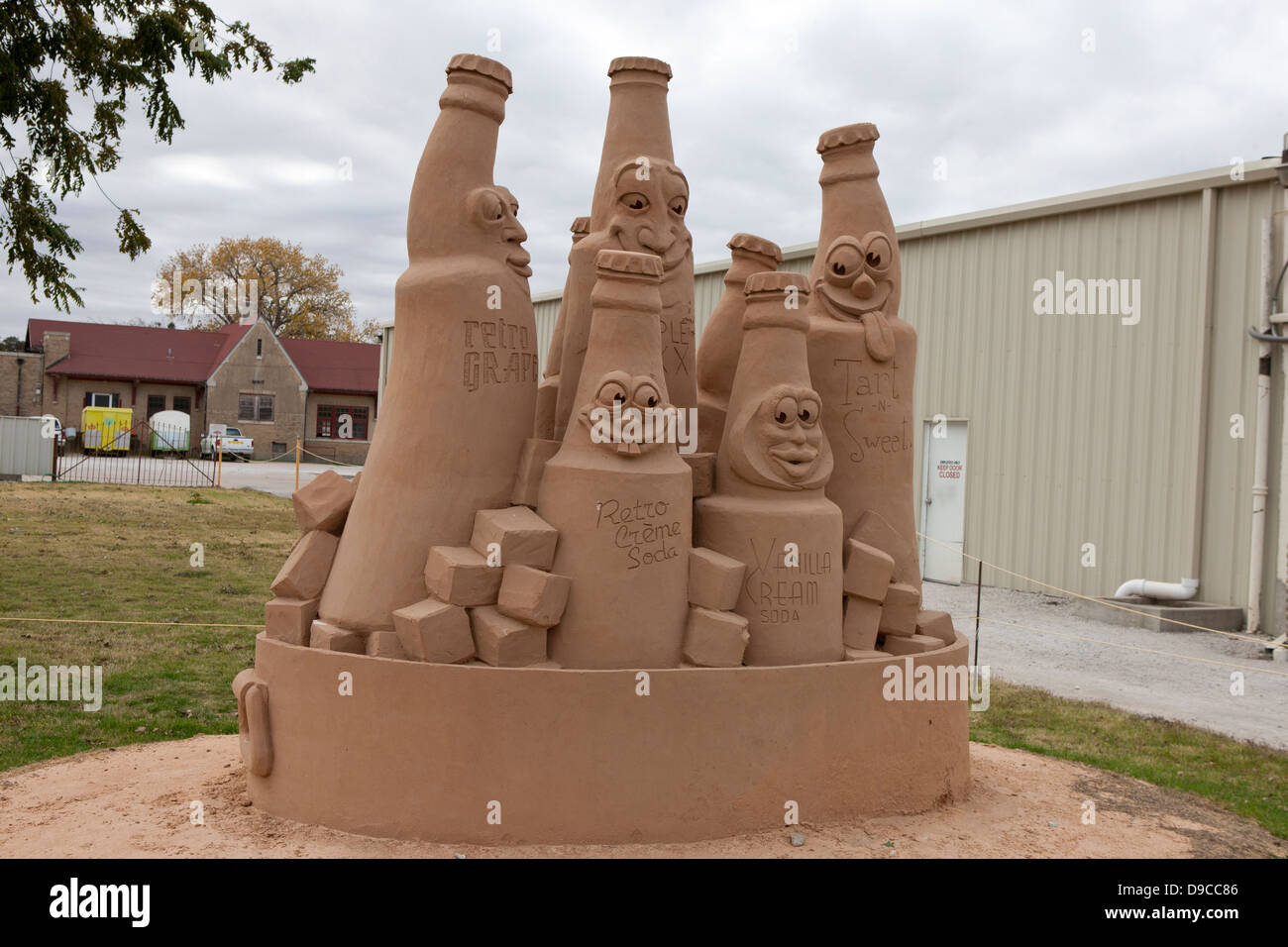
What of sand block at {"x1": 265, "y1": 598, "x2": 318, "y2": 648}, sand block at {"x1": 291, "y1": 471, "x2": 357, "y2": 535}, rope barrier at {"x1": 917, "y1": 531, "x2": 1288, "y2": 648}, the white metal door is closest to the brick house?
the white metal door

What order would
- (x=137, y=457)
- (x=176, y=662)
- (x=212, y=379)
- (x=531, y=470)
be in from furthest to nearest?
(x=212, y=379), (x=137, y=457), (x=176, y=662), (x=531, y=470)

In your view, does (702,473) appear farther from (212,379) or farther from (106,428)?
(212,379)

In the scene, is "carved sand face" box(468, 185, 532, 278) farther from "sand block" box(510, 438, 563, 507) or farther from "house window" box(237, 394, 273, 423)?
"house window" box(237, 394, 273, 423)

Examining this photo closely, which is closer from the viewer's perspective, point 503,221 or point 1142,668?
point 503,221

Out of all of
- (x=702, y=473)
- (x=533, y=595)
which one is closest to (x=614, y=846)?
(x=533, y=595)

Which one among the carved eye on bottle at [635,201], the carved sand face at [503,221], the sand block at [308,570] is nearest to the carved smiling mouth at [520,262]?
the carved sand face at [503,221]

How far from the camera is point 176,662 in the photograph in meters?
9.34

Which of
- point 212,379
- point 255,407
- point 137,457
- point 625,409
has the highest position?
point 212,379

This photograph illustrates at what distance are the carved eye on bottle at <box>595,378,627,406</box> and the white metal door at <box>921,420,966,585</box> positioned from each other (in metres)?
11.3

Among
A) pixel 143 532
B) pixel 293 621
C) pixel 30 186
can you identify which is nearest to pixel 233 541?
pixel 143 532

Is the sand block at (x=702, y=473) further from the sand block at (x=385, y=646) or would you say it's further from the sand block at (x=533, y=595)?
the sand block at (x=385, y=646)

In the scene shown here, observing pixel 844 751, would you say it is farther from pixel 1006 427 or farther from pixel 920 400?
pixel 920 400

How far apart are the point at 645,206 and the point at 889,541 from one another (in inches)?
87.0

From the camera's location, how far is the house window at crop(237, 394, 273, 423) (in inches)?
1609
